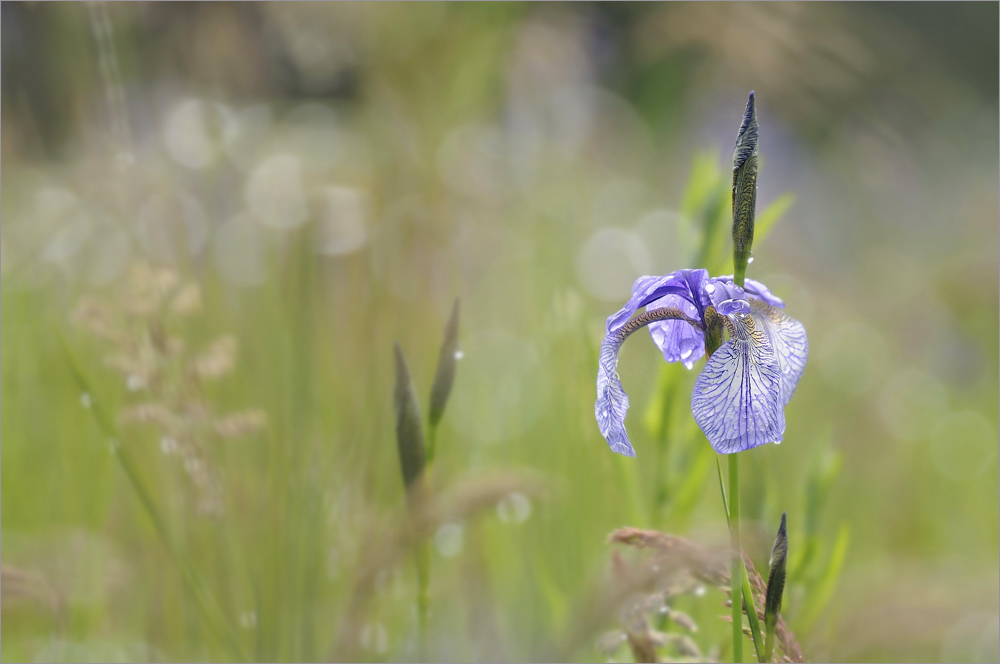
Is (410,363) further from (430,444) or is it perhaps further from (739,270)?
(739,270)

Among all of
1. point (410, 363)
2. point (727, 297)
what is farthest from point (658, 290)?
point (410, 363)

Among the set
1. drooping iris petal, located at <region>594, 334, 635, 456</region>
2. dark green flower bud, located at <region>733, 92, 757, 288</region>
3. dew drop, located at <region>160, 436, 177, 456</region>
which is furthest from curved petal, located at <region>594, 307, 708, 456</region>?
dew drop, located at <region>160, 436, 177, 456</region>

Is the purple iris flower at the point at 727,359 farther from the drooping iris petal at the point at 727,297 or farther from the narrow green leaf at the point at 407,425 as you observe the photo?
the narrow green leaf at the point at 407,425

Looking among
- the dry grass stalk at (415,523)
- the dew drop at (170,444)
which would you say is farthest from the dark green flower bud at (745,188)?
→ the dew drop at (170,444)

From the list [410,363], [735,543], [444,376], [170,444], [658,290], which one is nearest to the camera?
[735,543]

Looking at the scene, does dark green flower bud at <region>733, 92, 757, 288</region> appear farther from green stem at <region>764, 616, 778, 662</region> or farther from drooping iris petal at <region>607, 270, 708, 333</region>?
green stem at <region>764, 616, 778, 662</region>

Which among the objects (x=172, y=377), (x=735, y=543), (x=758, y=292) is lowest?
(x=735, y=543)
